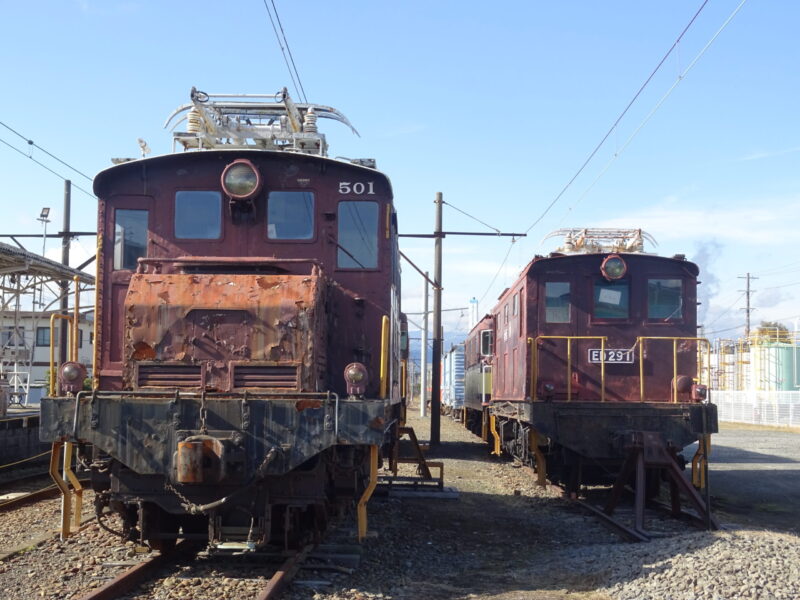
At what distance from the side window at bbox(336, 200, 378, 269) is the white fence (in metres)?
35.4

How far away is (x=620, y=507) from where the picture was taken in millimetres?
11852

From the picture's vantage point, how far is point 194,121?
411 inches

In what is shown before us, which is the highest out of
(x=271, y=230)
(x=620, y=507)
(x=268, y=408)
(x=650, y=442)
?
(x=271, y=230)

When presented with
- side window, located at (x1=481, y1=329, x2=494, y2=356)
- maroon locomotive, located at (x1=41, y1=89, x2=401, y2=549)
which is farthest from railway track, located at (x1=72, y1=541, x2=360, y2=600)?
side window, located at (x1=481, y1=329, x2=494, y2=356)

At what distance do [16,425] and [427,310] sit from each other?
73.6 feet

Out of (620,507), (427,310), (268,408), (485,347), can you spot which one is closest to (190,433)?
(268,408)

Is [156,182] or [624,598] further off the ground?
[156,182]

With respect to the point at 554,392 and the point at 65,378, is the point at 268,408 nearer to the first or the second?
the point at 65,378

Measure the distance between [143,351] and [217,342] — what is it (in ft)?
2.15

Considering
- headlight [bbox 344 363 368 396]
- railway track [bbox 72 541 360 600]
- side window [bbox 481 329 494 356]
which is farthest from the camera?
→ side window [bbox 481 329 494 356]

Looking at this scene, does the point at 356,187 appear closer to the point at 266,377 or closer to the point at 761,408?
the point at 266,377

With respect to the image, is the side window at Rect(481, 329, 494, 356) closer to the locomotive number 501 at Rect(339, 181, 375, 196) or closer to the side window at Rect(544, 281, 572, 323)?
the side window at Rect(544, 281, 572, 323)

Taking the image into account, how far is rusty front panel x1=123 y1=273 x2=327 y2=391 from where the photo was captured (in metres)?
7.10

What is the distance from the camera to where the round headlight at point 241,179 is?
7906mm
